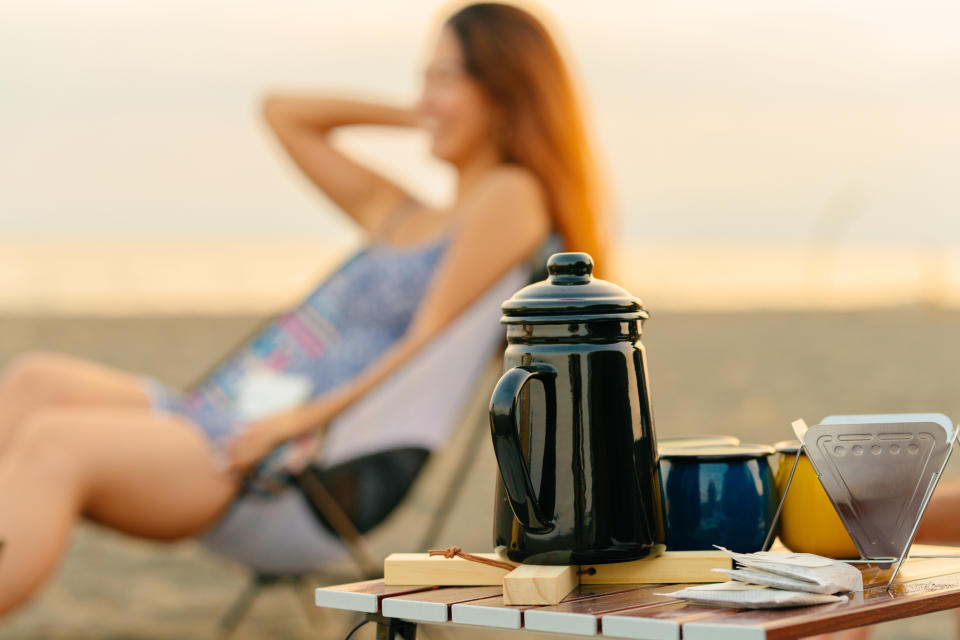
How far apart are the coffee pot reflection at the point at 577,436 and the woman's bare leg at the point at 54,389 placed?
6.09 feet

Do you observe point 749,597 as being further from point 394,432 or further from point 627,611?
point 394,432

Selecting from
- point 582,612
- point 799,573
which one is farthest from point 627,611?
point 799,573

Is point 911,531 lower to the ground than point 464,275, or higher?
lower

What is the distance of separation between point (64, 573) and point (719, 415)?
12.6 ft

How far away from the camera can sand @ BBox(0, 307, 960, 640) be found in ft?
11.5

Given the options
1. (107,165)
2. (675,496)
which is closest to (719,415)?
(675,496)

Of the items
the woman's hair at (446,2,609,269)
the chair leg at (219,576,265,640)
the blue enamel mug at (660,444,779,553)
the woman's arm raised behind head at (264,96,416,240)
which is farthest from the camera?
the woman's arm raised behind head at (264,96,416,240)

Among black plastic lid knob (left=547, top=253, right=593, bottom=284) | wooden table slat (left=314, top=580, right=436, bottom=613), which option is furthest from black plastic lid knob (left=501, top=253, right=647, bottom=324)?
wooden table slat (left=314, top=580, right=436, bottom=613)

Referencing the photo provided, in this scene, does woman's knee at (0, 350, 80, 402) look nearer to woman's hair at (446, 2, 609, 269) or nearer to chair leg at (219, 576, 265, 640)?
chair leg at (219, 576, 265, 640)

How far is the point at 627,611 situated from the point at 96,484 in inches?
61.5

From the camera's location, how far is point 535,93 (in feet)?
9.36

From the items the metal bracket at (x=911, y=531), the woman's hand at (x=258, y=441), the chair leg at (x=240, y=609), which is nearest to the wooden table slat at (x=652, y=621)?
the metal bracket at (x=911, y=531)

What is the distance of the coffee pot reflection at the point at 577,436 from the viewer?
1.10m

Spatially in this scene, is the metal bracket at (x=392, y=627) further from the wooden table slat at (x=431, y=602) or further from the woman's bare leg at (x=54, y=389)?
the woman's bare leg at (x=54, y=389)
